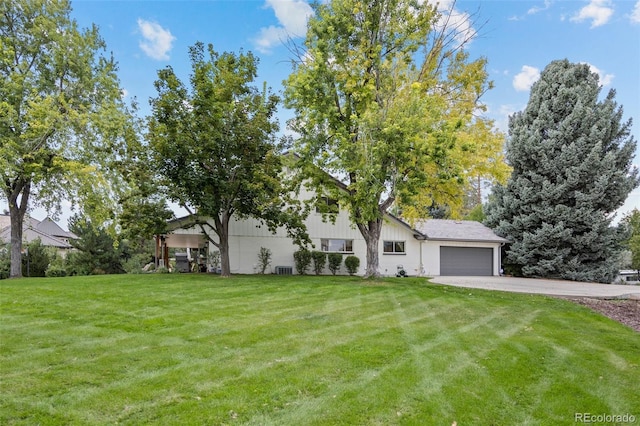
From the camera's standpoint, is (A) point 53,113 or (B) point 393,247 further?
(B) point 393,247

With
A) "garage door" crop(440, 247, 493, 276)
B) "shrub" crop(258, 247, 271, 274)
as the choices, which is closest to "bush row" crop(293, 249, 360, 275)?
"shrub" crop(258, 247, 271, 274)

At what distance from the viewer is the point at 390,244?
23.3 m

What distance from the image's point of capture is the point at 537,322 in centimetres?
884

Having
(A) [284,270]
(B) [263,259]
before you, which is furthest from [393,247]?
(B) [263,259]

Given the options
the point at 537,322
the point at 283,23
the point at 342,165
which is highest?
the point at 283,23

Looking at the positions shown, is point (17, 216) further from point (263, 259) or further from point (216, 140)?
point (263, 259)

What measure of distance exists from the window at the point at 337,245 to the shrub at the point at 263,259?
3.26 meters

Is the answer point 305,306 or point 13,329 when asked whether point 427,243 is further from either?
point 13,329

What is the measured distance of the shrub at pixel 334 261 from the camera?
21.6 meters

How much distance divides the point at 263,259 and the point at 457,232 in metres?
12.8

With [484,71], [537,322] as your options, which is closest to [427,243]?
[484,71]

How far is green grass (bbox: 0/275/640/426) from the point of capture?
409cm

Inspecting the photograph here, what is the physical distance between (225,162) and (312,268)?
8.05 m

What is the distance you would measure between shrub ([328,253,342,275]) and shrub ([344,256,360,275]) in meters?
0.40
